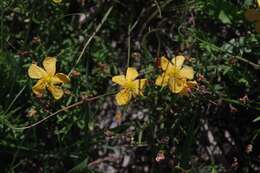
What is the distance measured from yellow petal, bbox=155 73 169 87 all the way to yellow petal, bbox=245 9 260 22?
0.47 meters

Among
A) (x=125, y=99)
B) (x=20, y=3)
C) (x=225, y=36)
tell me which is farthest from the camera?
(x=225, y=36)

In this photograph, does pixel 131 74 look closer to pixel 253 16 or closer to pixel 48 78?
pixel 48 78

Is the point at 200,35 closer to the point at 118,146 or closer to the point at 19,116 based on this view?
the point at 118,146

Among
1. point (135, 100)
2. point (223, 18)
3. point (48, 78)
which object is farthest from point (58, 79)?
point (223, 18)

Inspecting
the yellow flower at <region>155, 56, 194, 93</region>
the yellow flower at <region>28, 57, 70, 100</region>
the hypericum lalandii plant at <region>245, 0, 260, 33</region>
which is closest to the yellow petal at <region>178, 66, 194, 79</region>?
the yellow flower at <region>155, 56, 194, 93</region>

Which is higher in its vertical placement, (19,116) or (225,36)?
(225,36)

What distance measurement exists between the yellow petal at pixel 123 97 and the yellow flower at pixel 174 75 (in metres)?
0.13

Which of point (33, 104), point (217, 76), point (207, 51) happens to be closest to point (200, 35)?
point (207, 51)

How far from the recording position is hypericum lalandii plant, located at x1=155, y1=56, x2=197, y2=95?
2.07m

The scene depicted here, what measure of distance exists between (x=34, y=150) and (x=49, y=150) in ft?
0.45

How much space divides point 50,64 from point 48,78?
67mm

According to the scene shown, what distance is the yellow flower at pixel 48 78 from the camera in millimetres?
2123

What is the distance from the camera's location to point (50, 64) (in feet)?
7.08

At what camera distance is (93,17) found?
2723mm
